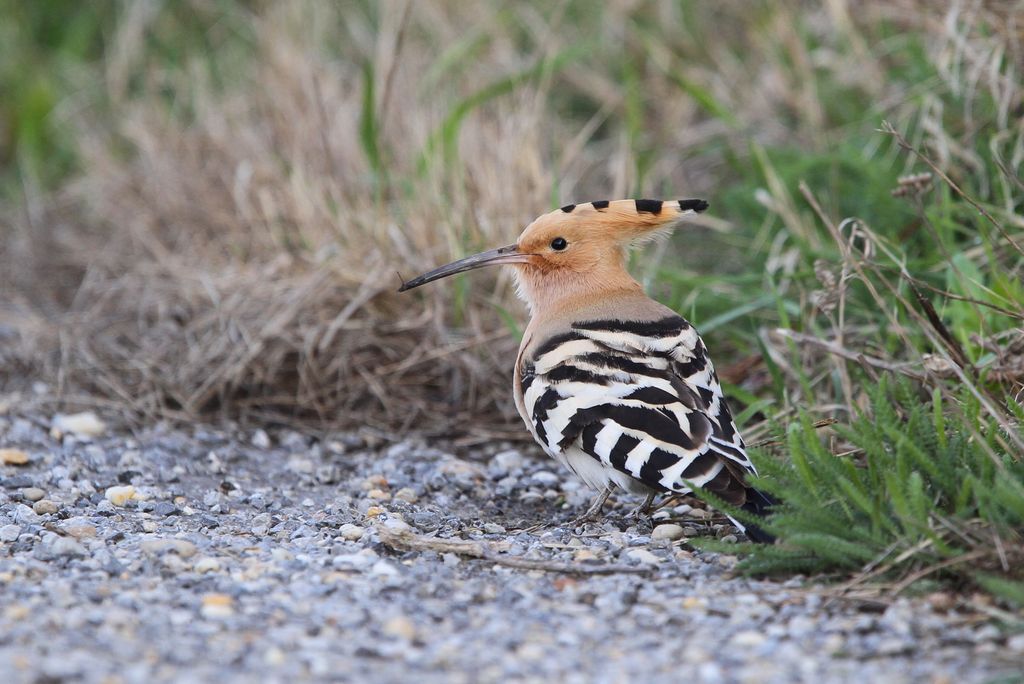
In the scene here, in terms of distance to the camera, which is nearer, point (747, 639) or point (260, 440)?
point (747, 639)

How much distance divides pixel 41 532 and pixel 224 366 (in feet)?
3.68

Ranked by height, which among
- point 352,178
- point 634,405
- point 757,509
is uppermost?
point 352,178

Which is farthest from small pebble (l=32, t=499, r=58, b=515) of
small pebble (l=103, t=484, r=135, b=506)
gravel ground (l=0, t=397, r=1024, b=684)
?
small pebble (l=103, t=484, r=135, b=506)

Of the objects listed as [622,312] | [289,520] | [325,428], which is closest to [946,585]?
[622,312]

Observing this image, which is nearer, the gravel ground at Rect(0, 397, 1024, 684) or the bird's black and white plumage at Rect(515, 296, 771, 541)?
the gravel ground at Rect(0, 397, 1024, 684)

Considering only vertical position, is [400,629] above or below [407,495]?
above

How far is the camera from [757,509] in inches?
91.7

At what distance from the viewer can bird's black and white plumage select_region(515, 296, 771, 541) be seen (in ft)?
7.86

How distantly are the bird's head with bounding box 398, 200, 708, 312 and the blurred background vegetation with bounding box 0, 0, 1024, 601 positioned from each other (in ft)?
0.90

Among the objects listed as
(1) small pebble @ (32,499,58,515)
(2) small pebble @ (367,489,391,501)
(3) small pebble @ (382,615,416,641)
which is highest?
(3) small pebble @ (382,615,416,641)

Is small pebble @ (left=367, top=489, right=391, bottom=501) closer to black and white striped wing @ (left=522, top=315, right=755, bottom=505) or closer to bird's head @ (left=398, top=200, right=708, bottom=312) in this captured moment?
black and white striped wing @ (left=522, top=315, right=755, bottom=505)

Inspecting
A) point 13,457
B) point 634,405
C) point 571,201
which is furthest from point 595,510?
point 571,201

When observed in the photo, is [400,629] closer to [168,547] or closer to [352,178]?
[168,547]

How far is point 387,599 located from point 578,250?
129 cm
